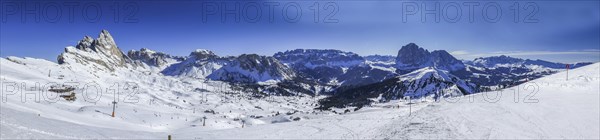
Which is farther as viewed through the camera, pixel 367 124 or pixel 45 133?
pixel 367 124

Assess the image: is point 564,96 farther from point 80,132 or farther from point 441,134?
point 80,132

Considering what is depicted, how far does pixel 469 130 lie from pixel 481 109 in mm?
5320

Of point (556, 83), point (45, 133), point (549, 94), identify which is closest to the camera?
point (45, 133)

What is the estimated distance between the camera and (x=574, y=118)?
2128 centimetres

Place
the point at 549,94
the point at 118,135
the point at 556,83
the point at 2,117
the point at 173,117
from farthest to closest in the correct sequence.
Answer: the point at 173,117 < the point at 556,83 < the point at 549,94 < the point at 118,135 < the point at 2,117

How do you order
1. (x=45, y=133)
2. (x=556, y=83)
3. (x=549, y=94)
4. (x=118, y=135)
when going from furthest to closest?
(x=556, y=83) < (x=549, y=94) < (x=118, y=135) < (x=45, y=133)

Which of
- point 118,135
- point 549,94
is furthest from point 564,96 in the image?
point 118,135

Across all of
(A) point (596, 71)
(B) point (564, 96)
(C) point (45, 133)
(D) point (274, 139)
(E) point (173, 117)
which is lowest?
(E) point (173, 117)

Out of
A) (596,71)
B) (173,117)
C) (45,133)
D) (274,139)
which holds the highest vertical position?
(596,71)

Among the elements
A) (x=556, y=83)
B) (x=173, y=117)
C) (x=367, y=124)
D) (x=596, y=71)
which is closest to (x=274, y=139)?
(x=367, y=124)

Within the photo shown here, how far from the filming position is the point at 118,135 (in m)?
25.1

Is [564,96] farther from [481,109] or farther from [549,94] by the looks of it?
[481,109]

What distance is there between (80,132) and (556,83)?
38338 millimetres

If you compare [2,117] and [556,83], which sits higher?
[556,83]
